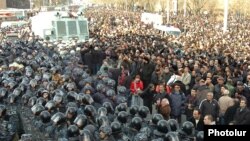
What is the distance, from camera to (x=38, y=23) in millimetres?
33250

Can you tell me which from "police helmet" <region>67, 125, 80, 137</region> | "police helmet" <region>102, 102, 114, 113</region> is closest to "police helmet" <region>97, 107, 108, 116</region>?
"police helmet" <region>102, 102, 114, 113</region>

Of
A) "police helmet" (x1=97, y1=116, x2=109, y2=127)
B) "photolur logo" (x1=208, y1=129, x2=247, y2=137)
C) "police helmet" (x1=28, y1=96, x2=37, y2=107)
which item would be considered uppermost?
"photolur logo" (x1=208, y1=129, x2=247, y2=137)

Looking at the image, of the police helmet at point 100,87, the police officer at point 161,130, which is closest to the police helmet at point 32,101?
the police helmet at point 100,87

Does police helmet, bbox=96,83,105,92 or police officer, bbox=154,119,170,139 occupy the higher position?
police helmet, bbox=96,83,105,92

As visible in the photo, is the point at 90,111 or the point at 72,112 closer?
the point at 72,112

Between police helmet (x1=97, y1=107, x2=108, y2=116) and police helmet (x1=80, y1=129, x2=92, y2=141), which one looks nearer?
police helmet (x1=80, y1=129, x2=92, y2=141)

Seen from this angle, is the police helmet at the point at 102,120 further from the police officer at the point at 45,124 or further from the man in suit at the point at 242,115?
the man in suit at the point at 242,115

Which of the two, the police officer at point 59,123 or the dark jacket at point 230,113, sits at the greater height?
the police officer at point 59,123

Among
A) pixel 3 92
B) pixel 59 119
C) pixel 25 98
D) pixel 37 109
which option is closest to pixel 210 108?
pixel 59 119

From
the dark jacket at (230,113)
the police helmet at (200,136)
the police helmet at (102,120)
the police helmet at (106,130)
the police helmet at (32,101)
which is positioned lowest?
the dark jacket at (230,113)

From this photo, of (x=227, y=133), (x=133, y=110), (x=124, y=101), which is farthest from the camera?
(x=124, y=101)

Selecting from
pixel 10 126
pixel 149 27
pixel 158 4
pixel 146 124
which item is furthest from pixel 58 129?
pixel 158 4

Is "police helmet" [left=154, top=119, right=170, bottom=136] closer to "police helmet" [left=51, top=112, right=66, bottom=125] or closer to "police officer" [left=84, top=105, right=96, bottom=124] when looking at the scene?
"police officer" [left=84, top=105, right=96, bottom=124]

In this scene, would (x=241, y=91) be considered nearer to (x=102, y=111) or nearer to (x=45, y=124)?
(x=102, y=111)
